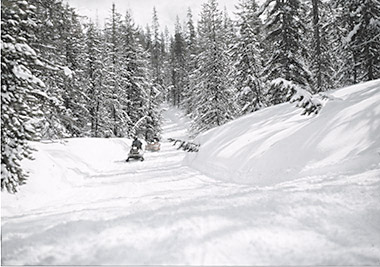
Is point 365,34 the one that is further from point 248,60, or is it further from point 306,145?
point 306,145

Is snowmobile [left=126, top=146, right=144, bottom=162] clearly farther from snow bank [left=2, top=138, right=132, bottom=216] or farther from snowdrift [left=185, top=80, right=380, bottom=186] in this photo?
snowdrift [left=185, top=80, right=380, bottom=186]

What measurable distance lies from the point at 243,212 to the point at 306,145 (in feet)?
17.1

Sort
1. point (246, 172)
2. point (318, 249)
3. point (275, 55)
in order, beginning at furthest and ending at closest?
point (275, 55), point (246, 172), point (318, 249)

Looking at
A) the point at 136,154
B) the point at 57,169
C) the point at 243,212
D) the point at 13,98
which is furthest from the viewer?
the point at 136,154

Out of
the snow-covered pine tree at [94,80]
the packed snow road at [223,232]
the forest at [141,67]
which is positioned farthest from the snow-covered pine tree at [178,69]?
the packed snow road at [223,232]

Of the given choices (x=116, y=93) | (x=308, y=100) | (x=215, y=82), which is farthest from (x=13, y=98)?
(x=116, y=93)

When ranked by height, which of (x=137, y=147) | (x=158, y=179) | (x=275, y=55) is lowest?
(x=158, y=179)

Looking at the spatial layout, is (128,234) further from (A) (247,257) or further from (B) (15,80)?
(B) (15,80)

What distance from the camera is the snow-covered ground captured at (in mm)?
3357

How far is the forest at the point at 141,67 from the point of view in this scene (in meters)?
5.84

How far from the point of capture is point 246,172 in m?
9.26

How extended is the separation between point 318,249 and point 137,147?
14845mm

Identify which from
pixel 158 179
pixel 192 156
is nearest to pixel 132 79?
pixel 192 156

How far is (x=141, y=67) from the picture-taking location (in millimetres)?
33312
